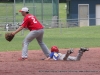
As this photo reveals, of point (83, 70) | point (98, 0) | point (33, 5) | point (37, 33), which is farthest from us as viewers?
point (98, 0)

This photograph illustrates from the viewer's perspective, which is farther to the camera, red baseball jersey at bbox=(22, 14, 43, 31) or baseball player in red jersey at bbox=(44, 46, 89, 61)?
red baseball jersey at bbox=(22, 14, 43, 31)

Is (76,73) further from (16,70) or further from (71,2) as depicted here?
(71,2)

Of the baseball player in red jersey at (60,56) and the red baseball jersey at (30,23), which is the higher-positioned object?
the red baseball jersey at (30,23)

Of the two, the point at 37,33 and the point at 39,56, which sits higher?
the point at 37,33

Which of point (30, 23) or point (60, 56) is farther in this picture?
point (30, 23)

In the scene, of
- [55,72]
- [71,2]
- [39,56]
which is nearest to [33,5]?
[71,2]

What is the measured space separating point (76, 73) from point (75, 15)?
33577mm

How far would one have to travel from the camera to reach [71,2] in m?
44.4

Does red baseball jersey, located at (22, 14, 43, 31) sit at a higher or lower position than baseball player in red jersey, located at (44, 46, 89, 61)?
higher

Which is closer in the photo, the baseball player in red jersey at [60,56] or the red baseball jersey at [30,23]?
the baseball player in red jersey at [60,56]

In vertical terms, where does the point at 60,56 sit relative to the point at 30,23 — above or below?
below

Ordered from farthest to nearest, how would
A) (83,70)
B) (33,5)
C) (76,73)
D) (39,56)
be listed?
1. (33,5)
2. (39,56)
3. (83,70)
4. (76,73)

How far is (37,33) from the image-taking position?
14.5 meters

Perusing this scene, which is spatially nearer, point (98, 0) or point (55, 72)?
point (55, 72)
